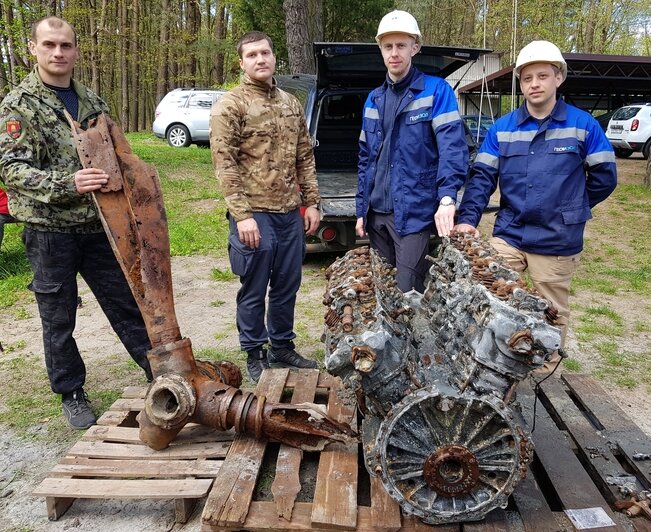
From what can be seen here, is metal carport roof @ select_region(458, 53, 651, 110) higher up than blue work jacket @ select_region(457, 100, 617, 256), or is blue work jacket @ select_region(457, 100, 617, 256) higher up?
metal carport roof @ select_region(458, 53, 651, 110)

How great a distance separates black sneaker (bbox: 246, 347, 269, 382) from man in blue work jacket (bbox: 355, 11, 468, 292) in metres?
1.14

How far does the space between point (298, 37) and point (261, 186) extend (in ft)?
24.8

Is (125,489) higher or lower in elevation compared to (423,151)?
lower

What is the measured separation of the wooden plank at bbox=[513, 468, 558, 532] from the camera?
2.12m

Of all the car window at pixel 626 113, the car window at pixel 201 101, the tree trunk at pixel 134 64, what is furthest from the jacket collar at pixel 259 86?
the tree trunk at pixel 134 64

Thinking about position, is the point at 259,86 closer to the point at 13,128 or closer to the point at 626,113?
the point at 13,128

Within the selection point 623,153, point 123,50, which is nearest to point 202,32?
point 123,50

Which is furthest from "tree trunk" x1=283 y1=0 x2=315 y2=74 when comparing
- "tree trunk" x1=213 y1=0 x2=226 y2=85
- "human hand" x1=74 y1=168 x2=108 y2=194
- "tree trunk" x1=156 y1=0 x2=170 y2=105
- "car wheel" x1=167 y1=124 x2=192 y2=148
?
"tree trunk" x1=156 y1=0 x2=170 y2=105

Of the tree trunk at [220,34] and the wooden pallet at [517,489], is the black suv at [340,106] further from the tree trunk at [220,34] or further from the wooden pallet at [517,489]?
the tree trunk at [220,34]

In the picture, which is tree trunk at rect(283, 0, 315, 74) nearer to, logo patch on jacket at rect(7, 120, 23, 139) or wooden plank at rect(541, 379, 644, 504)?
logo patch on jacket at rect(7, 120, 23, 139)

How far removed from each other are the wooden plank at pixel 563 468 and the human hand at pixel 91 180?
2.51m

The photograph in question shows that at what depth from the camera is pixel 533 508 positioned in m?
2.23

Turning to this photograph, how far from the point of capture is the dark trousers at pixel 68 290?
307cm

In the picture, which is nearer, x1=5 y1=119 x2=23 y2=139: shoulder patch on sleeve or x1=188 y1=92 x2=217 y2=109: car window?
x1=5 y1=119 x2=23 y2=139: shoulder patch on sleeve
